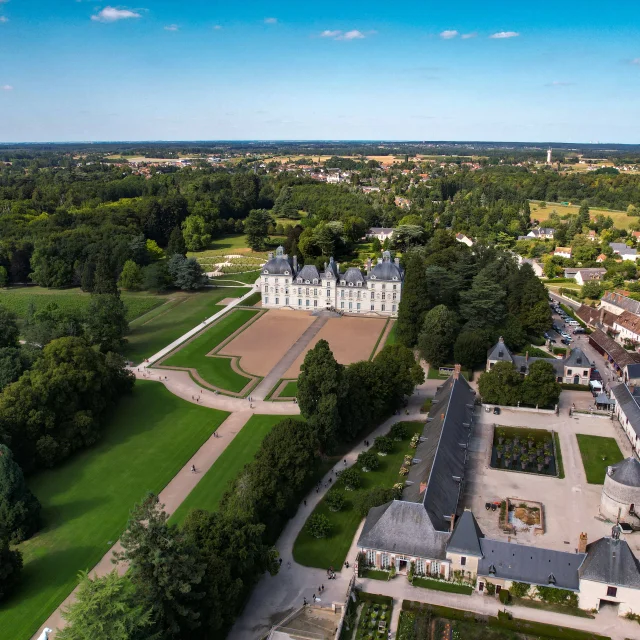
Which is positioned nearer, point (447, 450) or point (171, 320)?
point (447, 450)

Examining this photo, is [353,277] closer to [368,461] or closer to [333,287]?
[333,287]

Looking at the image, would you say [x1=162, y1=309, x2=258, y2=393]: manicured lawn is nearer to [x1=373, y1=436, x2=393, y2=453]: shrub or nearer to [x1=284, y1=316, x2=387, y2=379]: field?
[x1=284, y1=316, x2=387, y2=379]: field

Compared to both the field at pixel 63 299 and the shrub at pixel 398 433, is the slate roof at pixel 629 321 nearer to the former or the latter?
the shrub at pixel 398 433

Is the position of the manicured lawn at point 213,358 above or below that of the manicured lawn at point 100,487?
above

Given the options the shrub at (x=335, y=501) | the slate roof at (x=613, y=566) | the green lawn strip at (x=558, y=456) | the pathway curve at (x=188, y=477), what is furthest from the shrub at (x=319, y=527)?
the green lawn strip at (x=558, y=456)

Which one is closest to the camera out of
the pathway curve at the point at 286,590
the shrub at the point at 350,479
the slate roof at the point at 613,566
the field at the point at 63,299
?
the slate roof at the point at 613,566

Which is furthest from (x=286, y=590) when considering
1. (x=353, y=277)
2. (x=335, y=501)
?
(x=353, y=277)

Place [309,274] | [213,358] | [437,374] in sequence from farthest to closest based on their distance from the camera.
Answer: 1. [309,274]
2. [213,358]
3. [437,374]

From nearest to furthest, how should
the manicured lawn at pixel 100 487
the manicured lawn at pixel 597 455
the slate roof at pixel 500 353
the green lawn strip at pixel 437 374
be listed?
the manicured lawn at pixel 100 487
the manicured lawn at pixel 597 455
the slate roof at pixel 500 353
the green lawn strip at pixel 437 374
